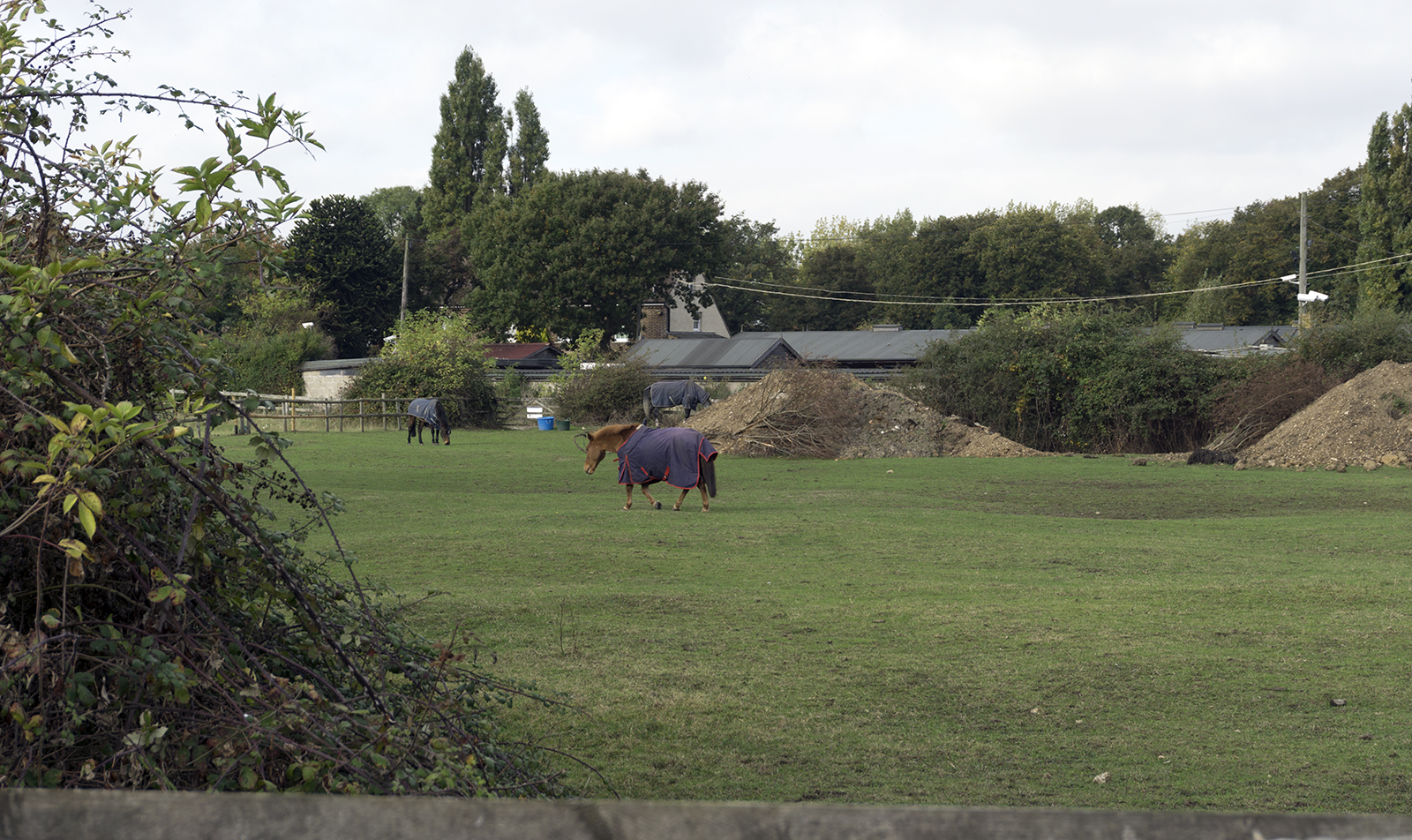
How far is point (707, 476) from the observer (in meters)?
15.5

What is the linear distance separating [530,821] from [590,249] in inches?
2271

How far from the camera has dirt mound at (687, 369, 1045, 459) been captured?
2961 centimetres

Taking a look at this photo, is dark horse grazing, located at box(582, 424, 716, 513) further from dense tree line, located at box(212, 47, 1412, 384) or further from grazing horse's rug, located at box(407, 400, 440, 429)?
dense tree line, located at box(212, 47, 1412, 384)

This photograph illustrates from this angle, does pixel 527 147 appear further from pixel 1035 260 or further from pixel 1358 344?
pixel 1358 344

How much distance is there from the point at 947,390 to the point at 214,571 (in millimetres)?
32163

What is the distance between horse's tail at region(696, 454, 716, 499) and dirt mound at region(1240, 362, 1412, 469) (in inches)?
622

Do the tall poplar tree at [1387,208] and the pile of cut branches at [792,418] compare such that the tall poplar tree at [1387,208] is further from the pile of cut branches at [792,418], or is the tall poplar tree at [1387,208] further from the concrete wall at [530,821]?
the concrete wall at [530,821]

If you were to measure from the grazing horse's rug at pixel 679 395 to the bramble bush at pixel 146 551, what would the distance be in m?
33.6

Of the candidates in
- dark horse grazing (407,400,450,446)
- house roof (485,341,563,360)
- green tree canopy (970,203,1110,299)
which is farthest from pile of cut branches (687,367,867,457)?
green tree canopy (970,203,1110,299)

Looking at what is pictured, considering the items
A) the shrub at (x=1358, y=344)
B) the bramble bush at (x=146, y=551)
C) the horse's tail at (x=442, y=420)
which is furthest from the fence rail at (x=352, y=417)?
the bramble bush at (x=146, y=551)

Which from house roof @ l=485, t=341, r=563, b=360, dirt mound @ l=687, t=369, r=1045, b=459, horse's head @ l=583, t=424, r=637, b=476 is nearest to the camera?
horse's head @ l=583, t=424, r=637, b=476

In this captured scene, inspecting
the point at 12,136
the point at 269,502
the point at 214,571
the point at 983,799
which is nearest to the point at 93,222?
the point at 12,136

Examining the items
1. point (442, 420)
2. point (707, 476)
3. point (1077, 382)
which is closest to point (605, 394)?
point (442, 420)

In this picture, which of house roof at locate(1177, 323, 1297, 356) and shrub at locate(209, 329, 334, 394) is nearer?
house roof at locate(1177, 323, 1297, 356)
